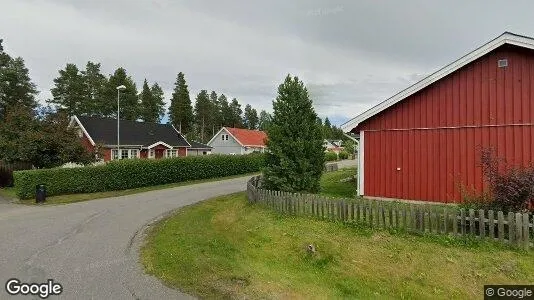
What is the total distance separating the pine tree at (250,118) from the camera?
397 ft

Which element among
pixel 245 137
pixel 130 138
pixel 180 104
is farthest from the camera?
pixel 180 104

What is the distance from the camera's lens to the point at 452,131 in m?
12.8

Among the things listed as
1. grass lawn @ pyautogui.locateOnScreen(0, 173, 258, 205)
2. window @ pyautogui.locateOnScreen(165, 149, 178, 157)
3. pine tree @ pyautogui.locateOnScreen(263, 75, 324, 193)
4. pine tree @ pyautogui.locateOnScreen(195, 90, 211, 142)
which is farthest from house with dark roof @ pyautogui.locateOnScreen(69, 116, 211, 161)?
pine tree @ pyautogui.locateOnScreen(195, 90, 211, 142)

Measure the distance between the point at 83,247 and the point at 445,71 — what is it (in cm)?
1280

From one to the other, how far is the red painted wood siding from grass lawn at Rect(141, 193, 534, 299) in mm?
4617

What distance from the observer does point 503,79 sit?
11891mm

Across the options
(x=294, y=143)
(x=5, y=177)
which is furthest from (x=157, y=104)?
(x=294, y=143)

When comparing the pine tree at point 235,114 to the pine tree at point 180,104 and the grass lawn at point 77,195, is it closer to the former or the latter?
the pine tree at point 180,104

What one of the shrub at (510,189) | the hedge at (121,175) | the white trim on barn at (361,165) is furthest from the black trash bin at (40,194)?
the shrub at (510,189)

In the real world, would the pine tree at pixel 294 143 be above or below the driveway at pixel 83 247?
above

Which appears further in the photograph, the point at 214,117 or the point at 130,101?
the point at 214,117

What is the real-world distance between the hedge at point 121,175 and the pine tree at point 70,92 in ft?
149

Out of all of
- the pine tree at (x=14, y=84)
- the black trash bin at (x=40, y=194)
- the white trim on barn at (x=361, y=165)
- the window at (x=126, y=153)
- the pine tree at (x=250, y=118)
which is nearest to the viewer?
the white trim on barn at (x=361, y=165)

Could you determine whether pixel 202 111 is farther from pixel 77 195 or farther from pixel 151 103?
pixel 77 195
